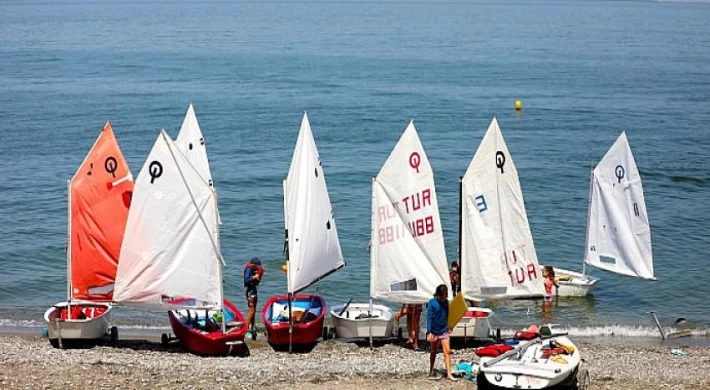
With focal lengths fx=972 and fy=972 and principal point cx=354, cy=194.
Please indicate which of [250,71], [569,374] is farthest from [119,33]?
[569,374]

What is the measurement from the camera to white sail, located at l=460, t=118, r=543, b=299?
24641 millimetres

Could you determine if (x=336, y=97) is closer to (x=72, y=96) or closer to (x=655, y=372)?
(x=72, y=96)

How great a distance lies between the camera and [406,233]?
23797 mm

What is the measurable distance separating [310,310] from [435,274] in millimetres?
3515

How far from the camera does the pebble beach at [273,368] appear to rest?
20.4 metres

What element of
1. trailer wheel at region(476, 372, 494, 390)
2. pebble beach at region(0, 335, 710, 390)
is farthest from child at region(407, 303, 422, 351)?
trailer wheel at region(476, 372, 494, 390)

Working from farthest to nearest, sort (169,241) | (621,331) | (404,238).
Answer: (621,331)
(404,238)
(169,241)

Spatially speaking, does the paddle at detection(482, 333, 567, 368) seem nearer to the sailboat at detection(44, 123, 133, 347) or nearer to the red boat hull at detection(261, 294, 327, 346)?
the red boat hull at detection(261, 294, 327, 346)

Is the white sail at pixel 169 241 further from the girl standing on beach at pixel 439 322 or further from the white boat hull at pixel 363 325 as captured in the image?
the girl standing on beach at pixel 439 322

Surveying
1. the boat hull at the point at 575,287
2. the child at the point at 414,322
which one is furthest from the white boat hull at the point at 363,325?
the boat hull at the point at 575,287

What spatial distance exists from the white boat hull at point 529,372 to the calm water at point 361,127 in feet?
31.4

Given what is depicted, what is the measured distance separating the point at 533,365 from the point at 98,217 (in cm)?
1166

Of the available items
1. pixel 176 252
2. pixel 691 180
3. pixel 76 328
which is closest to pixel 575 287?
pixel 176 252

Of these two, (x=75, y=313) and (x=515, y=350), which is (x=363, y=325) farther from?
(x=75, y=313)
